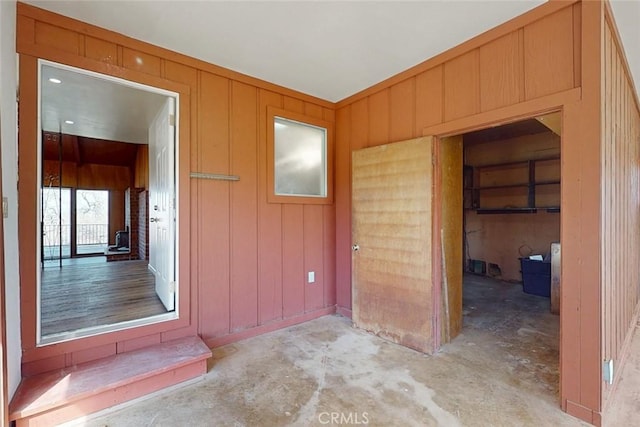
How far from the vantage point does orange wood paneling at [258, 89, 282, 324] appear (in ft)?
10.5

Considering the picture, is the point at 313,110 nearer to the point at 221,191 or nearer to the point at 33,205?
the point at 221,191

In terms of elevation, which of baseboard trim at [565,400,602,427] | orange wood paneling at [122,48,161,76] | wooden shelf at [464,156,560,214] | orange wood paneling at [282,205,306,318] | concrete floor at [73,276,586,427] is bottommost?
concrete floor at [73,276,586,427]

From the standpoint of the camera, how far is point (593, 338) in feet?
5.95

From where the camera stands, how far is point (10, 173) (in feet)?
5.99

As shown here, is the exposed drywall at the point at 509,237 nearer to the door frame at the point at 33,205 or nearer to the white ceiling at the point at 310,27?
the white ceiling at the point at 310,27

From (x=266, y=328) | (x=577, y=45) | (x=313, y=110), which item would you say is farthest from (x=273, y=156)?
(x=577, y=45)

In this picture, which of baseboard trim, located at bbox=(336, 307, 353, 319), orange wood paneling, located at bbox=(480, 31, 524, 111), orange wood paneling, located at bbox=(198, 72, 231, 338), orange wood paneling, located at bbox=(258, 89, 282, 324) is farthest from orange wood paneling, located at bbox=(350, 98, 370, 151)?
baseboard trim, located at bbox=(336, 307, 353, 319)

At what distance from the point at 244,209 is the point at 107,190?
8.62 m

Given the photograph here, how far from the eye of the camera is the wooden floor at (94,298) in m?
2.67

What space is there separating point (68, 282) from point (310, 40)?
4749mm

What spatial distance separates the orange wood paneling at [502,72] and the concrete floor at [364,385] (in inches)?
82.1

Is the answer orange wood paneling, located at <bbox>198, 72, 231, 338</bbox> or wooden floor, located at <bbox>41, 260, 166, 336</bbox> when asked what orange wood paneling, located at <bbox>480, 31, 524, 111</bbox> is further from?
wooden floor, located at <bbox>41, 260, 166, 336</bbox>

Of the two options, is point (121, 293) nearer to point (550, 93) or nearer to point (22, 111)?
point (22, 111)

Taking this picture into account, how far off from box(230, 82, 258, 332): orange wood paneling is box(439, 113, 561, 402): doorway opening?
1.86 metres
